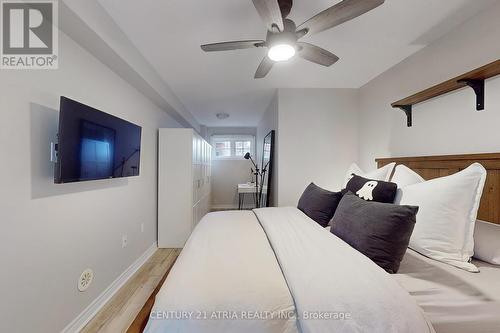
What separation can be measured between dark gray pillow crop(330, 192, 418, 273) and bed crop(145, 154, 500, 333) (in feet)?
0.25

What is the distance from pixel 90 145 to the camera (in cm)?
165

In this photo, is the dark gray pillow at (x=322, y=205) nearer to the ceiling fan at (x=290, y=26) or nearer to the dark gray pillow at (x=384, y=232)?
the dark gray pillow at (x=384, y=232)

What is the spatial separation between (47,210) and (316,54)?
2.17 metres

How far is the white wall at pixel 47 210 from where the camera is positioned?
1.20m

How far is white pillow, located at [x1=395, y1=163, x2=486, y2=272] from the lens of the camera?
119 cm

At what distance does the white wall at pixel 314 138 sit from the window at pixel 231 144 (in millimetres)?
3146

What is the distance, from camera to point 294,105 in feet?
10.6

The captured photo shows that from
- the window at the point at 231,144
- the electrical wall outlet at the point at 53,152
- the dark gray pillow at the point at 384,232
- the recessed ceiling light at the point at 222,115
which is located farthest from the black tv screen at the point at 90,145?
the window at the point at 231,144

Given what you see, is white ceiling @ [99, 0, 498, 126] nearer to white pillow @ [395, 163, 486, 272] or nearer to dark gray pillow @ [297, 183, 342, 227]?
white pillow @ [395, 163, 486, 272]

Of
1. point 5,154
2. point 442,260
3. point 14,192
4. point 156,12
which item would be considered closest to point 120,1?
point 156,12

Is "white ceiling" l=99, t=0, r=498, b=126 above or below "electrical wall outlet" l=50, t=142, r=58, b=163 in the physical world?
above

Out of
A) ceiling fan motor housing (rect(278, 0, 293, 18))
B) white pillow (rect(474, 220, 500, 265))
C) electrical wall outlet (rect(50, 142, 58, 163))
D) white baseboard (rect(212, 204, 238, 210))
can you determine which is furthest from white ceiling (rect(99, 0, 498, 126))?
white baseboard (rect(212, 204, 238, 210))

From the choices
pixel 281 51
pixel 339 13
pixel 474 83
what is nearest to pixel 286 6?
pixel 281 51

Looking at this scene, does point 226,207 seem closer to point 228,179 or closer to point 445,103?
point 228,179
